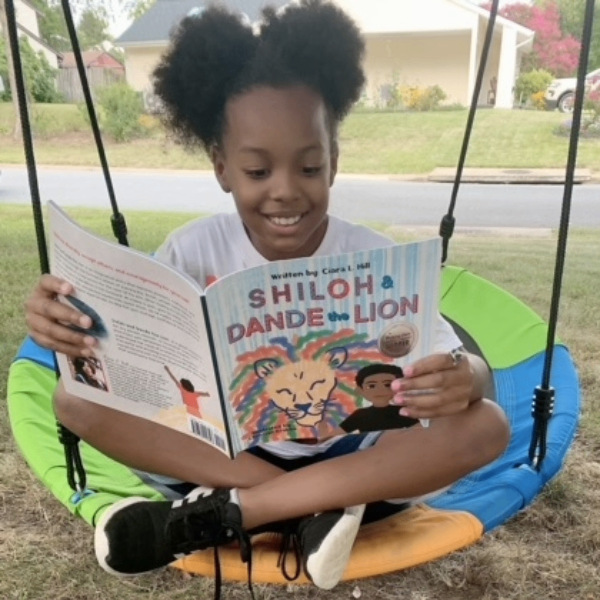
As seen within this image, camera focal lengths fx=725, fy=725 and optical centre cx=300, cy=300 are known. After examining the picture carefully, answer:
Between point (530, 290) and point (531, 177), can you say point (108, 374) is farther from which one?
point (531, 177)

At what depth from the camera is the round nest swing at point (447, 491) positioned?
98 cm

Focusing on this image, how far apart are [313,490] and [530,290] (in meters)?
2.18

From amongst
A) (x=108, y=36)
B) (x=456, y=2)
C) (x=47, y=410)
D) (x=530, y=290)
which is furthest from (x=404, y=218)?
(x=456, y=2)

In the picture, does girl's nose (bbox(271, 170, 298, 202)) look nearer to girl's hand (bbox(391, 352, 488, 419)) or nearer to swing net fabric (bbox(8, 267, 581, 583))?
girl's hand (bbox(391, 352, 488, 419))

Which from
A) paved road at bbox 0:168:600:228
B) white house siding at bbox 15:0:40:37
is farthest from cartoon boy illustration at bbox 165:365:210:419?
white house siding at bbox 15:0:40:37

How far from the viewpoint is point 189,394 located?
0.93m

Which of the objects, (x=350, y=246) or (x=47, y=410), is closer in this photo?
(x=350, y=246)

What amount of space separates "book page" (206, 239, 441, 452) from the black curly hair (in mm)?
366

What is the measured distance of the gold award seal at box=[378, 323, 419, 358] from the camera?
90 centimetres

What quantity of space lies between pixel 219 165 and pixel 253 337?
1.30 feet

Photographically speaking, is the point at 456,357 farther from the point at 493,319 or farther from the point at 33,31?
the point at 33,31

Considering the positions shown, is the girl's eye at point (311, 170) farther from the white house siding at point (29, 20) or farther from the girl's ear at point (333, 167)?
the white house siding at point (29, 20)

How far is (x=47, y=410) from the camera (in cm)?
138

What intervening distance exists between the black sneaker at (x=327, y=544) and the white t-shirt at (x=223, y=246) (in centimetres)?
44
